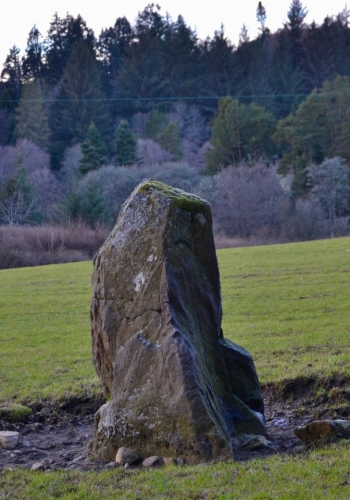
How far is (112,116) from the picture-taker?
307 ft

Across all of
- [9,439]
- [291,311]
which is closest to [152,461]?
[9,439]

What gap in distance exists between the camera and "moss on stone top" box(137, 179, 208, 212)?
24.6 feet

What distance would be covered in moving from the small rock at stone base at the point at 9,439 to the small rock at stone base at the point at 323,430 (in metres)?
2.95

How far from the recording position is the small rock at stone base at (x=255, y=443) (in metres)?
6.88

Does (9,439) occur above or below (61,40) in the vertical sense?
below

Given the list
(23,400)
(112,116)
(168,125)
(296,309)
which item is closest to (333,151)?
→ (168,125)

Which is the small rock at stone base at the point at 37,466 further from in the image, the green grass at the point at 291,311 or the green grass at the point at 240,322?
the green grass at the point at 291,311

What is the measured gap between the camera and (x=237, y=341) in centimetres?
1270

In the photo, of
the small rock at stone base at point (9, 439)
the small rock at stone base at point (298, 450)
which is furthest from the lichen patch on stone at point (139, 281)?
the small rock at stone base at point (298, 450)

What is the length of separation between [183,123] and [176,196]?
86.3m

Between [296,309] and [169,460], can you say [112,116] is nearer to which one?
[296,309]

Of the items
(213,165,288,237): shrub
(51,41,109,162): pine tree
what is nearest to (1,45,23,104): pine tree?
(51,41,109,162): pine tree

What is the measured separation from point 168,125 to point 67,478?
78.1 metres

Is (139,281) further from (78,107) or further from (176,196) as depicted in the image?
(78,107)
